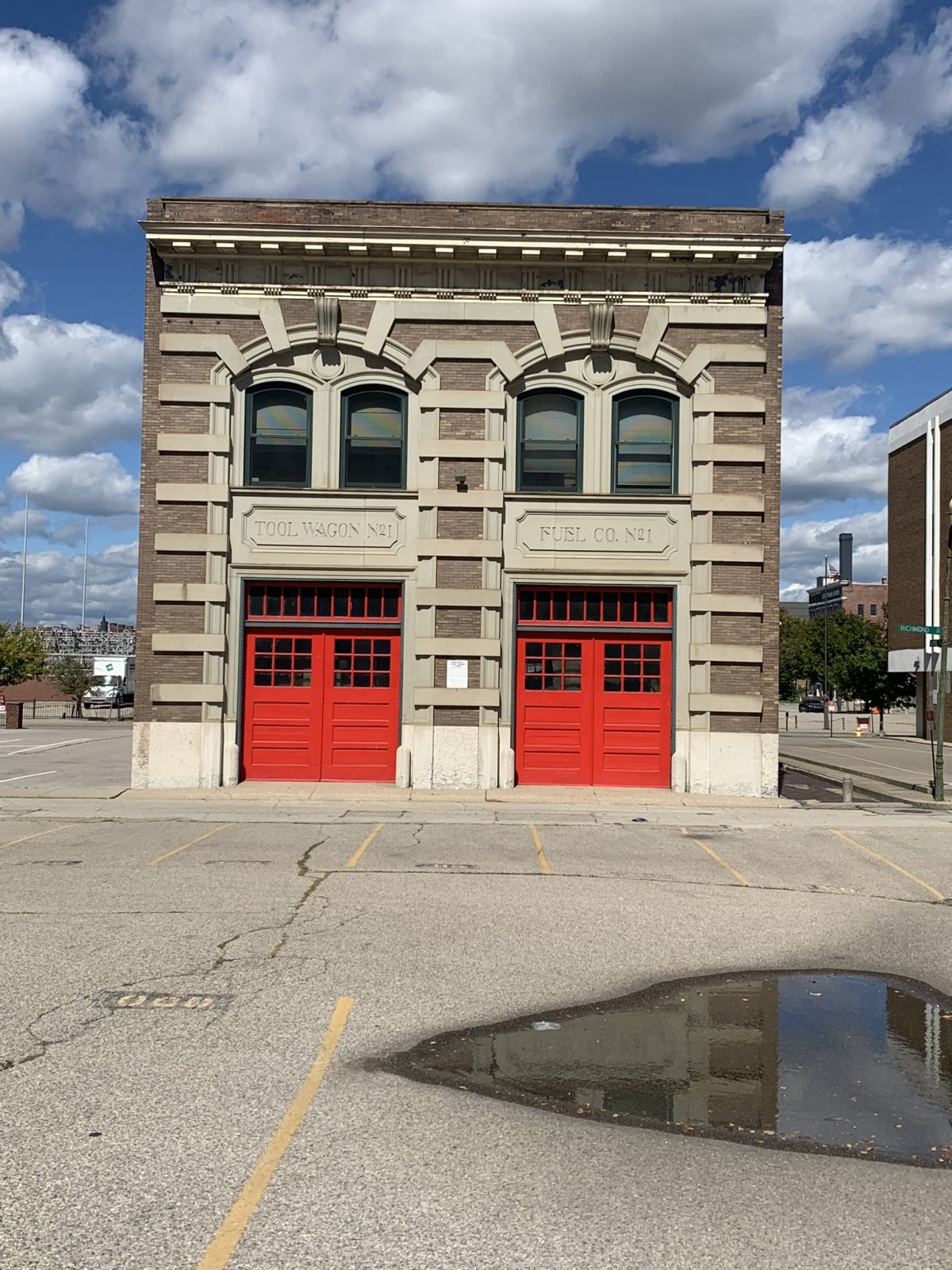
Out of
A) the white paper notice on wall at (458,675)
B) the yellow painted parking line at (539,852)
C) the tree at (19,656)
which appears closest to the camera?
the yellow painted parking line at (539,852)

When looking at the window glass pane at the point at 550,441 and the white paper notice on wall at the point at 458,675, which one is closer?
the white paper notice on wall at the point at 458,675

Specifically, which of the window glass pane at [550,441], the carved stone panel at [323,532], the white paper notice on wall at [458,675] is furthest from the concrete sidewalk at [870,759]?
the carved stone panel at [323,532]

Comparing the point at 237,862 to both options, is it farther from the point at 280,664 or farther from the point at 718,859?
the point at 280,664

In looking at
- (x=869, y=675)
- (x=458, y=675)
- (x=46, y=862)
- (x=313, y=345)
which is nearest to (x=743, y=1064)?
(x=46, y=862)

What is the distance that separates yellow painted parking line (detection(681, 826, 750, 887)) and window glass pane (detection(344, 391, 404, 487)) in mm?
8891

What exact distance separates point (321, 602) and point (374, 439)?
10.9ft

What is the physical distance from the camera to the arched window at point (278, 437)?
20562 mm

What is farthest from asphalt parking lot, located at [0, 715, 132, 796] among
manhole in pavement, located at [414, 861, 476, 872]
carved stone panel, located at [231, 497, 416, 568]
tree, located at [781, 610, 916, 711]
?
tree, located at [781, 610, 916, 711]

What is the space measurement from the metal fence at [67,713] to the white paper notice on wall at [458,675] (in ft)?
119

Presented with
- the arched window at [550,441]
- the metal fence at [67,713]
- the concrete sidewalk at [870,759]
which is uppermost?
the arched window at [550,441]

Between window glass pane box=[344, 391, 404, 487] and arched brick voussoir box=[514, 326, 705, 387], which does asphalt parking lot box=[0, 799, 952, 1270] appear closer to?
window glass pane box=[344, 391, 404, 487]

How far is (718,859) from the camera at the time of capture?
44.2 ft

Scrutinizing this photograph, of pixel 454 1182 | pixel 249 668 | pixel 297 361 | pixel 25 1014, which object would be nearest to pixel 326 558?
pixel 249 668

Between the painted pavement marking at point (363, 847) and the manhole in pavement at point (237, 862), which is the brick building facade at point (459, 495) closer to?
the painted pavement marking at point (363, 847)
